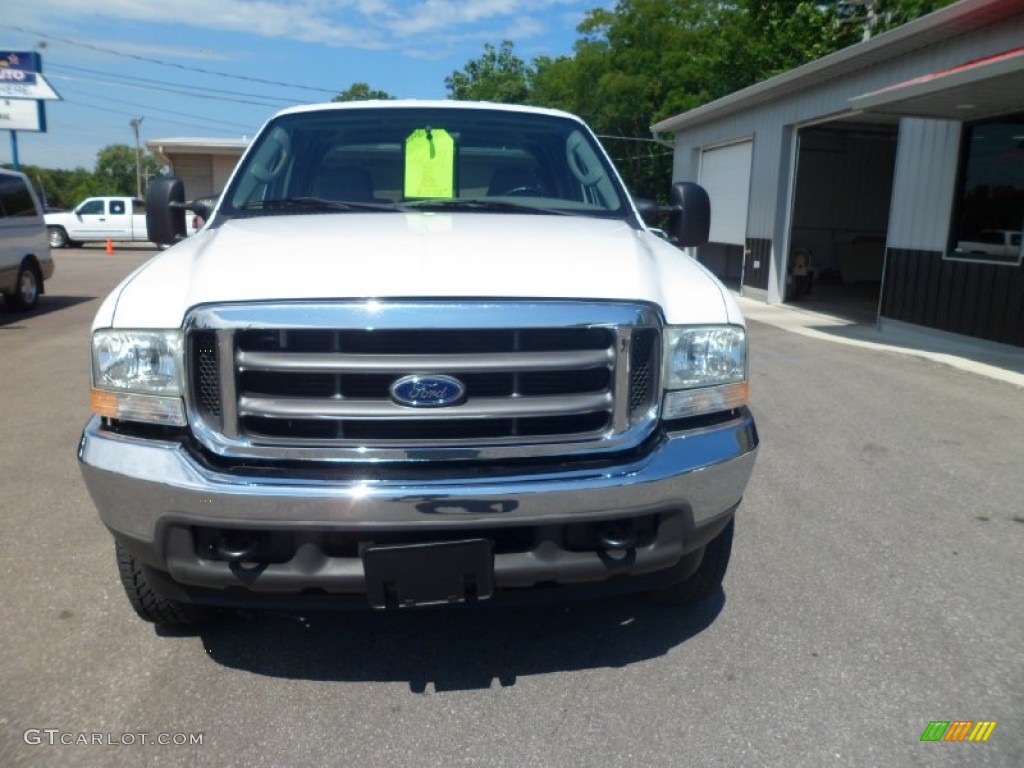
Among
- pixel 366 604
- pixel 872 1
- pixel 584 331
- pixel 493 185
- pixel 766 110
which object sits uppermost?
pixel 872 1

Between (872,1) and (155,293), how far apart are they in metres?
26.1

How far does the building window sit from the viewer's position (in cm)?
982

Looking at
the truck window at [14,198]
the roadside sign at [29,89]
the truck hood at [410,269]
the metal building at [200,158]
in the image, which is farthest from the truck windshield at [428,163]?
the metal building at [200,158]

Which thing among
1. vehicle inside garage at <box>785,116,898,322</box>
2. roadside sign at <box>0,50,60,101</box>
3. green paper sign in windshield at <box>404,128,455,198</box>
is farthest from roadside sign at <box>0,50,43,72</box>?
green paper sign in windshield at <box>404,128,455,198</box>

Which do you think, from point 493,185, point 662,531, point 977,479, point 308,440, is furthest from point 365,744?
point 977,479

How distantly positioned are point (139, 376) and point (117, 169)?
418 ft

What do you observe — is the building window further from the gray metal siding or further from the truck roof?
the truck roof

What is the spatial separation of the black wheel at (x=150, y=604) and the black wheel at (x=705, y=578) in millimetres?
1633

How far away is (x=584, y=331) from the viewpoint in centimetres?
247

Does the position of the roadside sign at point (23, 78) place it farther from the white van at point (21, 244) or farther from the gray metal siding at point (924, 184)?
the gray metal siding at point (924, 184)

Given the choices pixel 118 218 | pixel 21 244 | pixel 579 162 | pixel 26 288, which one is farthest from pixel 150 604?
pixel 118 218

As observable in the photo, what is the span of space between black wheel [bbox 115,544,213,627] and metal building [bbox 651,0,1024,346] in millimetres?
8070

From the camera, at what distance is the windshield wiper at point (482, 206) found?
3596 mm

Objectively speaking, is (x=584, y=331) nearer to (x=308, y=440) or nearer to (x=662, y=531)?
(x=662, y=531)
